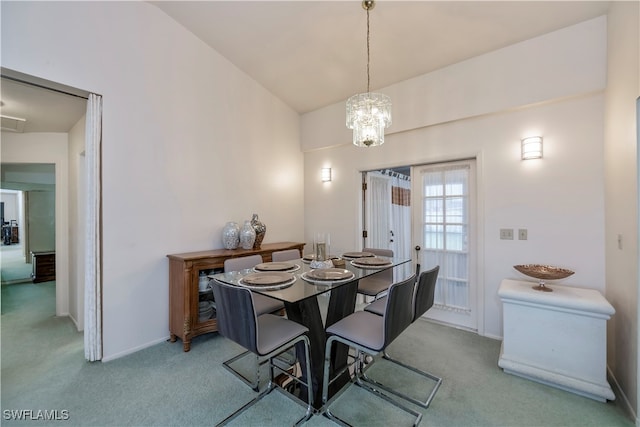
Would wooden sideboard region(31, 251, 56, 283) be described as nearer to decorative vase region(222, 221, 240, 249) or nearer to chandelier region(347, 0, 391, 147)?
decorative vase region(222, 221, 240, 249)

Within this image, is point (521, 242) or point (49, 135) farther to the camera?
point (49, 135)

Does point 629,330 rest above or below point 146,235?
below

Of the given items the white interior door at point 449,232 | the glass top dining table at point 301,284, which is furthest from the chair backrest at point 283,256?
the white interior door at point 449,232

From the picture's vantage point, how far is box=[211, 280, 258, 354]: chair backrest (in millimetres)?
1484

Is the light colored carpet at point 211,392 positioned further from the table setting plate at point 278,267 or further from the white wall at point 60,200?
the table setting plate at point 278,267

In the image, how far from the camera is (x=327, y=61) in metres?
3.22

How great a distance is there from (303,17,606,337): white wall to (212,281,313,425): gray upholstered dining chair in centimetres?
230

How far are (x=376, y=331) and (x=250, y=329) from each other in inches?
33.0

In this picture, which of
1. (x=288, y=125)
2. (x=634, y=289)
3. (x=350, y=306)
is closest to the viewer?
(x=634, y=289)

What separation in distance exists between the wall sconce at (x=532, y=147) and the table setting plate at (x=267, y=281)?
2.62 metres

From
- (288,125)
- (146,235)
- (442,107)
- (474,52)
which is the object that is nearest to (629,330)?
(442,107)

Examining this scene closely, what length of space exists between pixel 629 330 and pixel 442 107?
256 centimetres

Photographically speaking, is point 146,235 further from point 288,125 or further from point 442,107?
point 442,107

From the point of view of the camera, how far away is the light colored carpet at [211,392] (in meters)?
1.72
